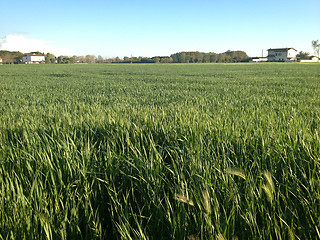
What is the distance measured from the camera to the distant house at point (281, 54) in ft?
399

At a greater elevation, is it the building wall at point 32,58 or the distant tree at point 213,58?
the building wall at point 32,58

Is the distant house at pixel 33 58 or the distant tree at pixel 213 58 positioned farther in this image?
the distant house at pixel 33 58

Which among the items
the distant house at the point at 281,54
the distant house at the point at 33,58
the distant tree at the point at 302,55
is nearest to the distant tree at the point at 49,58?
the distant house at the point at 33,58

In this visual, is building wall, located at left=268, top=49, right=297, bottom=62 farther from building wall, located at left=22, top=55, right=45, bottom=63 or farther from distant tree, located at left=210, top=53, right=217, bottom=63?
building wall, located at left=22, top=55, right=45, bottom=63

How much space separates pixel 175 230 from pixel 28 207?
93 centimetres

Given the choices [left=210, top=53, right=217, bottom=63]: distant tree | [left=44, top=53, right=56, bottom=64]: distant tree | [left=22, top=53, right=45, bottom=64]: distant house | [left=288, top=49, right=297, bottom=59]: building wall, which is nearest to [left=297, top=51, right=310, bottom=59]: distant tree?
[left=288, top=49, right=297, bottom=59]: building wall

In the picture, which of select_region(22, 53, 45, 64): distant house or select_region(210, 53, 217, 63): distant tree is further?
select_region(22, 53, 45, 64): distant house

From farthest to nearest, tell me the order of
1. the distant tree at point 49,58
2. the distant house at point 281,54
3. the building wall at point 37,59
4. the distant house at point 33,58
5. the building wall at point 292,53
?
1. the building wall at point 37,59
2. the distant house at point 33,58
3. the distant tree at point 49,58
4. the building wall at point 292,53
5. the distant house at point 281,54

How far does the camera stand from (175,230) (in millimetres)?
1431

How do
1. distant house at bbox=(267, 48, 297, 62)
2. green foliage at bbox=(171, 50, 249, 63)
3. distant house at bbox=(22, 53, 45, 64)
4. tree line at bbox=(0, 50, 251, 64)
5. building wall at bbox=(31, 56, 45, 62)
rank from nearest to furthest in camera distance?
distant house at bbox=(267, 48, 297, 62) < tree line at bbox=(0, 50, 251, 64) < green foliage at bbox=(171, 50, 249, 63) < distant house at bbox=(22, 53, 45, 64) < building wall at bbox=(31, 56, 45, 62)

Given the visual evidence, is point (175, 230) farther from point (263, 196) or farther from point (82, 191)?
point (82, 191)

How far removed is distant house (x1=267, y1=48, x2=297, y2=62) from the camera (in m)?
122

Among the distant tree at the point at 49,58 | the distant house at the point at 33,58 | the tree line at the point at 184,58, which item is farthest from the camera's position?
the distant house at the point at 33,58

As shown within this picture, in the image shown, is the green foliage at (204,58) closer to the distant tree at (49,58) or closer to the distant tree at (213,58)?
the distant tree at (213,58)
